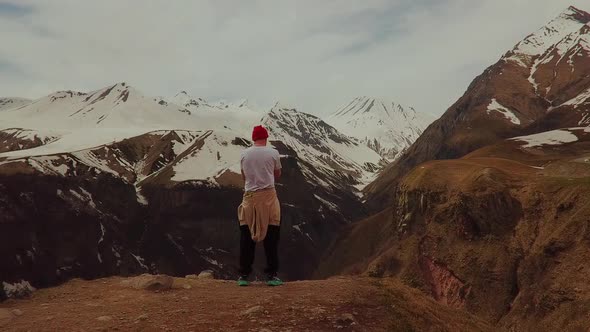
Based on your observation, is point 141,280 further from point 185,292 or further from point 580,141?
point 580,141

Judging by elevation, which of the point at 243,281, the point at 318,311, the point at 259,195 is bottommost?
the point at 318,311

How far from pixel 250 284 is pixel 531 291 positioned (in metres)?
74.3

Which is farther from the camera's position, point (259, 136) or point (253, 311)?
point (259, 136)

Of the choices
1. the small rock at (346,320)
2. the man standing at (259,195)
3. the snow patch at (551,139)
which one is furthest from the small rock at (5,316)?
the snow patch at (551,139)

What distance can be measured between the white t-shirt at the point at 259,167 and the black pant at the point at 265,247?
4.55ft

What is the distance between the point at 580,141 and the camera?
14075 centimetres

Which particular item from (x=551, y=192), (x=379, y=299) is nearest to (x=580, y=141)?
(x=551, y=192)

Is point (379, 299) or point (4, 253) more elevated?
point (379, 299)

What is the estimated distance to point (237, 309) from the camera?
46.0ft

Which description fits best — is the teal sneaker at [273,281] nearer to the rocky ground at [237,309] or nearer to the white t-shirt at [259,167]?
the rocky ground at [237,309]

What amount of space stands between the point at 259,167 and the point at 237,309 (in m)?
4.28

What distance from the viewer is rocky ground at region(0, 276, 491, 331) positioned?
12992 millimetres

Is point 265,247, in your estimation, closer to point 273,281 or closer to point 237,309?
point 273,281

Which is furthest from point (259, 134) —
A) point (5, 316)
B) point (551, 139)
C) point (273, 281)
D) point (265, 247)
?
point (551, 139)
